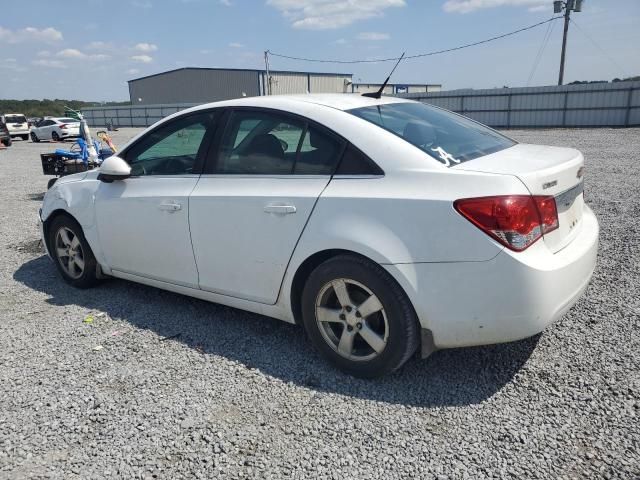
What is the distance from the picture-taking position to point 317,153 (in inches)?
123

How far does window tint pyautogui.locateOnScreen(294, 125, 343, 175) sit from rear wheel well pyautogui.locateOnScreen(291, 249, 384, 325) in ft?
1.59

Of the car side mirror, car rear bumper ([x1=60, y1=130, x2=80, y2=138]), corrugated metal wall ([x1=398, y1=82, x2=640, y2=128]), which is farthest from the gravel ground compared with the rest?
car rear bumper ([x1=60, y1=130, x2=80, y2=138])

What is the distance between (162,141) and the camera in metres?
4.05

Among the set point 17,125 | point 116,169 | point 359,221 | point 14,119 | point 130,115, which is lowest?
point 359,221

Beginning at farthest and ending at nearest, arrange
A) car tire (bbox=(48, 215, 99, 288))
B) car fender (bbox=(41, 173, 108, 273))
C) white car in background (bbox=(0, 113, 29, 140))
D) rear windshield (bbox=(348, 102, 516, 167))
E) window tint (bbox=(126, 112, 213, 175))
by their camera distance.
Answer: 1. white car in background (bbox=(0, 113, 29, 140))
2. car tire (bbox=(48, 215, 99, 288))
3. car fender (bbox=(41, 173, 108, 273))
4. window tint (bbox=(126, 112, 213, 175))
5. rear windshield (bbox=(348, 102, 516, 167))

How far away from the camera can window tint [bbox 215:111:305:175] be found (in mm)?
3287

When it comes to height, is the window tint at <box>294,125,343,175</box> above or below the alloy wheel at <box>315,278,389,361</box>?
above

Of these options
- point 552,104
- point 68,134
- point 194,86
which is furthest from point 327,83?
point 552,104

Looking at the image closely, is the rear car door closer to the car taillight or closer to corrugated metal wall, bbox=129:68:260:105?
the car taillight

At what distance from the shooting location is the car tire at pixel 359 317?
276cm

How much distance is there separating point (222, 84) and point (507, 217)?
54180 millimetres

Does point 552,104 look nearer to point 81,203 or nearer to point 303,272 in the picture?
point 81,203

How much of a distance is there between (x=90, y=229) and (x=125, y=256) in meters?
0.50

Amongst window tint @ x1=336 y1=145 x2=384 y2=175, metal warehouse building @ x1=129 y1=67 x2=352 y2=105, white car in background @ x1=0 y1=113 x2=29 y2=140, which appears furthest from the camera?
metal warehouse building @ x1=129 y1=67 x2=352 y2=105
